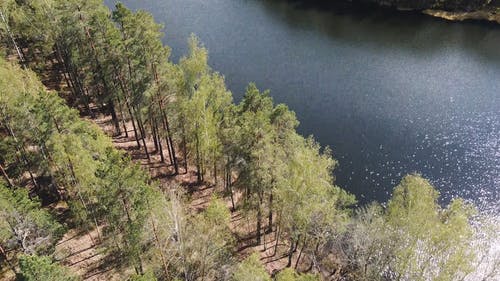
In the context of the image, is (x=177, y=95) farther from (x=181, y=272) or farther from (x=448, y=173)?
(x=448, y=173)

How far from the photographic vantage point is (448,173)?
204 ft

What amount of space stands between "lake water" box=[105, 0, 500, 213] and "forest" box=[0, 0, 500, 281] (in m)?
10.3

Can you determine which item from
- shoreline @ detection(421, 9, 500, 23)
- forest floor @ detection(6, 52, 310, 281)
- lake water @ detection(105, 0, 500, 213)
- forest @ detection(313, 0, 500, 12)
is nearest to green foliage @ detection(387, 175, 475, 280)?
forest floor @ detection(6, 52, 310, 281)

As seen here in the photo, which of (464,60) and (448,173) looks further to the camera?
(464,60)

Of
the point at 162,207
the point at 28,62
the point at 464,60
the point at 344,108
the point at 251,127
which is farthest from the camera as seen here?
the point at 464,60

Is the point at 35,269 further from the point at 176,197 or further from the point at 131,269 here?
the point at 176,197

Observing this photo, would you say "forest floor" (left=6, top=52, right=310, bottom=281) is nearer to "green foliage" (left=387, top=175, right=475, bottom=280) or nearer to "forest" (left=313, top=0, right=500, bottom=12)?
"green foliage" (left=387, top=175, right=475, bottom=280)

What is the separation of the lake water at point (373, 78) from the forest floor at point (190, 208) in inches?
666

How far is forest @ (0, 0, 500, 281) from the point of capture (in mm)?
33844

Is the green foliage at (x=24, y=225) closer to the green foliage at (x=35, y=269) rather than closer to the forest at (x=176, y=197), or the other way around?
the forest at (x=176, y=197)

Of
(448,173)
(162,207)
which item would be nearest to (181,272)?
(162,207)

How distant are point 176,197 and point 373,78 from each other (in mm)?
56417

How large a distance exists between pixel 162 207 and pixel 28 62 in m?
48.0

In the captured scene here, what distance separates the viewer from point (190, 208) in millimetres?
51938
